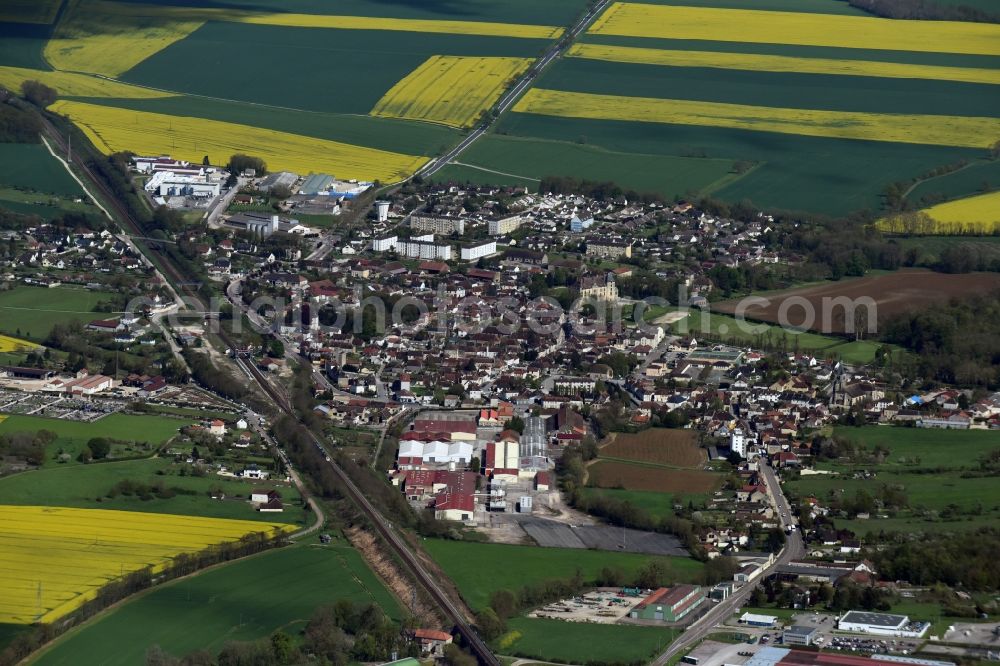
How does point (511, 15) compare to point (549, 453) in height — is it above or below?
above

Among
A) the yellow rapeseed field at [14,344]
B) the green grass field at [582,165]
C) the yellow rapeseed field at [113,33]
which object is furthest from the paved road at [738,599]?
the yellow rapeseed field at [113,33]

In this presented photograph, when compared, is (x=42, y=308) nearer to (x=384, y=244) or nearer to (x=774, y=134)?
(x=384, y=244)

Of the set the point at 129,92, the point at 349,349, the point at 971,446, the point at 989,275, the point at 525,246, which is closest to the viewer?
the point at 971,446

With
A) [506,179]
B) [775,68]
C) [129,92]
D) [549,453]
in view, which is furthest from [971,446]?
[129,92]

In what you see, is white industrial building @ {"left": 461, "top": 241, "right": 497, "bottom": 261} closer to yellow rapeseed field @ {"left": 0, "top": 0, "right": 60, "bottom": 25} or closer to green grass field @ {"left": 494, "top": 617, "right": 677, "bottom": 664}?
green grass field @ {"left": 494, "top": 617, "right": 677, "bottom": 664}

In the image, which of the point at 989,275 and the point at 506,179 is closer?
the point at 989,275

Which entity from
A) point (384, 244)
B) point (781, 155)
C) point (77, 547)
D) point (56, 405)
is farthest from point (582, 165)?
point (77, 547)

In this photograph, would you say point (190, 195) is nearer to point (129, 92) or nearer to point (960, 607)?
point (129, 92)
